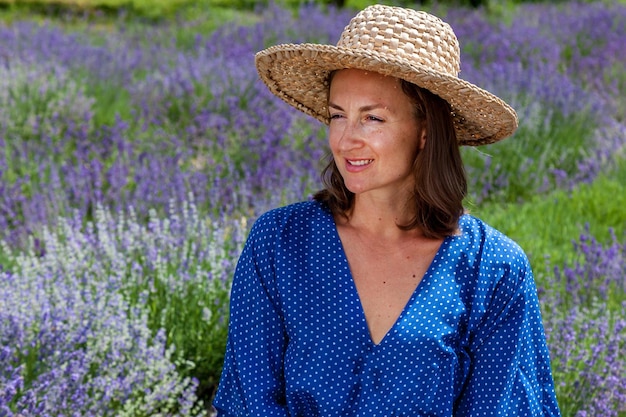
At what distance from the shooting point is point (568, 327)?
362cm

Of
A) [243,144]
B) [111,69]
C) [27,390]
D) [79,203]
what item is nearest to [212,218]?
[79,203]

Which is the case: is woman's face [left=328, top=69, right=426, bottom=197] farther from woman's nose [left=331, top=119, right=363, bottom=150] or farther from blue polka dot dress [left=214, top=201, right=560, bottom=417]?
blue polka dot dress [left=214, top=201, right=560, bottom=417]

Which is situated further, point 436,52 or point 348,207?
point 348,207

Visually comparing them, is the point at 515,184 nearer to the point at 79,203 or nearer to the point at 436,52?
the point at 79,203

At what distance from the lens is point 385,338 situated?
7.63 feet

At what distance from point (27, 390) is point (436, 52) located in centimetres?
160

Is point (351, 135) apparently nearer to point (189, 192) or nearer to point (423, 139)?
point (423, 139)

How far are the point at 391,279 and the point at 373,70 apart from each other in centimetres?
49

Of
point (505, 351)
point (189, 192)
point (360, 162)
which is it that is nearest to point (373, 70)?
point (360, 162)

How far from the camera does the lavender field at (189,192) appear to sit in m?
3.34

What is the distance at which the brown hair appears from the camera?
2.40 metres

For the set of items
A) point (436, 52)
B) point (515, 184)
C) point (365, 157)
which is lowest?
point (515, 184)

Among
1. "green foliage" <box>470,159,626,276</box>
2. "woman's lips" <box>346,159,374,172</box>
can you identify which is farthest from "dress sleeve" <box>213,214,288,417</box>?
"green foliage" <box>470,159,626,276</box>

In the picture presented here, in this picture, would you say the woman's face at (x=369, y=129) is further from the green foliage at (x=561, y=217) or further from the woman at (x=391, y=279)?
the green foliage at (x=561, y=217)
